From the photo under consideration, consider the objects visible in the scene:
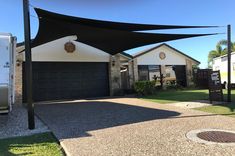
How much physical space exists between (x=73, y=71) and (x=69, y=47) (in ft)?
5.27

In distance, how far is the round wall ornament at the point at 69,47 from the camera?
1538 cm

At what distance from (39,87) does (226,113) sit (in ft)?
A: 35.5

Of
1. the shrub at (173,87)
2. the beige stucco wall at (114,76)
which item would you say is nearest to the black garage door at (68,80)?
the beige stucco wall at (114,76)

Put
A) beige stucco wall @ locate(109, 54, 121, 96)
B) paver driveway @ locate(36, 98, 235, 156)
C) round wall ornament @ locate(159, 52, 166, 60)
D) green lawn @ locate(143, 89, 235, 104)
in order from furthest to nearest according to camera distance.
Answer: round wall ornament @ locate(159, 52, 166, 60)
beige stucco wall @ locate(109, 54, 121, 96)
green lawn @ locate(143, 89, 235, 104)
paver driveway @ locate(36, 98, 235, 156)

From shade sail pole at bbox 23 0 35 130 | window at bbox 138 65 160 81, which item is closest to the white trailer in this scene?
shade sail pole at bbox 23 0 35 130

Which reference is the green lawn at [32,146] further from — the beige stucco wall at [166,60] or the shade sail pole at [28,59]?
the beige stucco wall at [166,60]

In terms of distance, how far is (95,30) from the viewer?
10.1 metres

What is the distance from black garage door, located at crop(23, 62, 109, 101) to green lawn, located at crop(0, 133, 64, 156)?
350 inches

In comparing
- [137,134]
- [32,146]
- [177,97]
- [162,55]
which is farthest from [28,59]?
[162,55]

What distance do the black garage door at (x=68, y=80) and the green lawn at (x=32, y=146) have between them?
29.1 ft

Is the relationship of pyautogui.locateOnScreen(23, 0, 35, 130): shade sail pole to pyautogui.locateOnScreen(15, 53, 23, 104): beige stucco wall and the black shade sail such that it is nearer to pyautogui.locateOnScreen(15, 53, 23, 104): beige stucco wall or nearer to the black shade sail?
the black shade sail

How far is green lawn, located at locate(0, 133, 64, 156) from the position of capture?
4.68 meters

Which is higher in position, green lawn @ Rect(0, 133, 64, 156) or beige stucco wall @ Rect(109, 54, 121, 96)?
beige stucco wall @ Rect(109, 54, 121, 96)

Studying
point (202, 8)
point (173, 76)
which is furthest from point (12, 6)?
point (173, 76)
